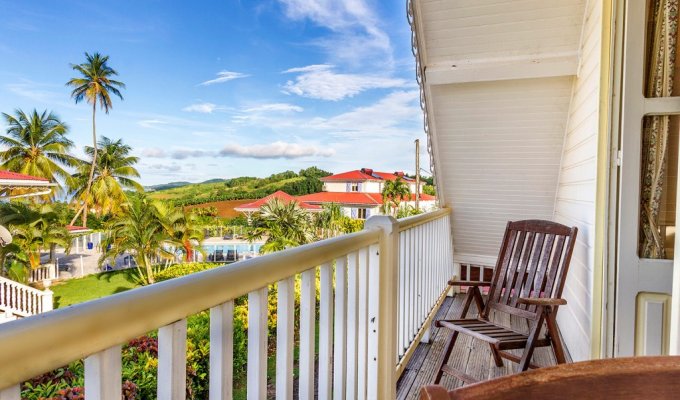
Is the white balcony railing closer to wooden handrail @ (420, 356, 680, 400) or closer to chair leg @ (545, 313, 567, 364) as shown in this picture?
wooden handrail @ (420, 356, 680, 400)

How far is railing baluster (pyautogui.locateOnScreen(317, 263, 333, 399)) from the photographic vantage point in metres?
1.30

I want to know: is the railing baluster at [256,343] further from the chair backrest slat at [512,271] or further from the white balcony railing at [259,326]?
the chair backrest slat at [512,271]

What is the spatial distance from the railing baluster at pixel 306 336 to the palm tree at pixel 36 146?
29.6m

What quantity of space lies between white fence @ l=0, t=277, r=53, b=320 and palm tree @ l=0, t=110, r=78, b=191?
1494 centimetres

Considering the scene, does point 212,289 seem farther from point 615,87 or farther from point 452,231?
point 452,231

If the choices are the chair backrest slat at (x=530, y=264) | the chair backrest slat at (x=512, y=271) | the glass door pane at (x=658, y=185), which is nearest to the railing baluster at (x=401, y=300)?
the chair backrest slat at (x=530, y=264)

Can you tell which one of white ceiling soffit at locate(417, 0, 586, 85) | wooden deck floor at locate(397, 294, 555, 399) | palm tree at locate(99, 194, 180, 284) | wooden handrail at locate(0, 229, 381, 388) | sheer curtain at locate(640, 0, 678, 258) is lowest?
palm tree at locate(99, 194, 180, 284)

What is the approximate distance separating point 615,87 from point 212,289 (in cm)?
190

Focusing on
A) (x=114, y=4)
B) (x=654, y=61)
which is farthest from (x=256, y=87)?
(x=654, y=61)

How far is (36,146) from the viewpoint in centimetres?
2625

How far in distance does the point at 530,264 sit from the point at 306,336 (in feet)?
6.53

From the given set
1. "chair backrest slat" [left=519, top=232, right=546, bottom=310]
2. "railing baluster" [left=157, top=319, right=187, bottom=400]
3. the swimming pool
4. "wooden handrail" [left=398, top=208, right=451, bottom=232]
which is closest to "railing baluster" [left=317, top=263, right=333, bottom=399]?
"railing baluster" [left=157, top=319, right=187, bottom=400]

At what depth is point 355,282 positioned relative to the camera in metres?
1.51

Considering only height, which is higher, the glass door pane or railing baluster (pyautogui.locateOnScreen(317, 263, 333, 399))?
the glass door pane
